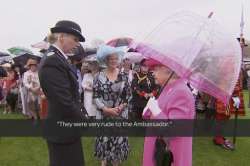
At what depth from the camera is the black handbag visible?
9.99ft

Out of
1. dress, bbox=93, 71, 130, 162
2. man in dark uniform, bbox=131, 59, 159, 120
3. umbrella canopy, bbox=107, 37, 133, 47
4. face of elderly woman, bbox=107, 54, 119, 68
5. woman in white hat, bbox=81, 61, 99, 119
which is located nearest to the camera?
face of elderly woman, bbox=107, 54, 119, 68

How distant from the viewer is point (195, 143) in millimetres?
7691

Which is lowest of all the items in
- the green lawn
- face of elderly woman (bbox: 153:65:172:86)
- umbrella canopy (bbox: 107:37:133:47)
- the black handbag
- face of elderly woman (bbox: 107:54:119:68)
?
the green lawn

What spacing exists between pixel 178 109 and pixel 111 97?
2.16 m

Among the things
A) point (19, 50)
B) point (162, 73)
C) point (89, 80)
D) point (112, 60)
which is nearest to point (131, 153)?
point (112, 60)

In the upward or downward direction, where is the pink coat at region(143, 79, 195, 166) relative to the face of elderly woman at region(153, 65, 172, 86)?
downward

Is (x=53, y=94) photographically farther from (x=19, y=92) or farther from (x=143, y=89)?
(x=19, y=92)

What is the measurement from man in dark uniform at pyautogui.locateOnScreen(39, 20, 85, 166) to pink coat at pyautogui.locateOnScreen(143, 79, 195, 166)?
73cm

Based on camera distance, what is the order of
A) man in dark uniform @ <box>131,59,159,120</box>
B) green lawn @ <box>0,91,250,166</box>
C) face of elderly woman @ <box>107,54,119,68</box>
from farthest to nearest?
man in dark uniform @ <box>131,59,159,120</box>
green lawn @ <box>0,91,250,166</box>
face of elderly woman @ <box>107,54,119,68</box>

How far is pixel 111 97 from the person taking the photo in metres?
5.10

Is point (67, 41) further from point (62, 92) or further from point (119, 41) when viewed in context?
point (119, 41)

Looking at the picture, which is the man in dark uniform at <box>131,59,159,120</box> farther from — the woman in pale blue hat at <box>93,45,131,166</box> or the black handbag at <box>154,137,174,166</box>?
the black handbag at <box>154,137,174,166</box>

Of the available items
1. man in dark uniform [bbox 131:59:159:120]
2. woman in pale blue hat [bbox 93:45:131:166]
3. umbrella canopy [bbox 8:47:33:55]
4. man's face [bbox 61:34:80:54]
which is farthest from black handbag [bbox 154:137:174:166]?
umbrella canopy [bbox 8:47:33:55]

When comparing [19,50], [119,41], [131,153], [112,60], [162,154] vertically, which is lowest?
[131,153]
